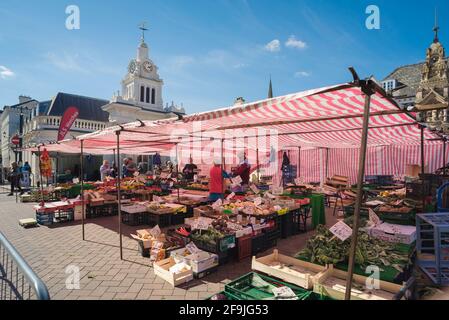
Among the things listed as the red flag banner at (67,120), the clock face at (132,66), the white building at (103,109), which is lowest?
→ the red flag banner at (67,120)

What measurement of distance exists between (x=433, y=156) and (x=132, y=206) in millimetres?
15075

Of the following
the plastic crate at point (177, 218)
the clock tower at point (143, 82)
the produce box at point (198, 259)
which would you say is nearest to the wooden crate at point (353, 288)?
the produce box at point (198, 259)

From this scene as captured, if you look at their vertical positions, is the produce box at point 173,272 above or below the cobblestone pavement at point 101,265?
above

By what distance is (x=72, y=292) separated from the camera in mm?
3881

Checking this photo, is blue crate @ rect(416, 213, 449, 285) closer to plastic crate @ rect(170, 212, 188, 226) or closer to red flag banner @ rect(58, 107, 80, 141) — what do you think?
plastic crate @ rect(170, 212, 188, 226)

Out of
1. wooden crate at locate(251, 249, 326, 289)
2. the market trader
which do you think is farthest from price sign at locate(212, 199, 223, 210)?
wooden crate at locate(251, 249, 326, 289)

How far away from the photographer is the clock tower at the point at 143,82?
31.1 metres

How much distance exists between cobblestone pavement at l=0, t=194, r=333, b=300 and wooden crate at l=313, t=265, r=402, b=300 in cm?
174

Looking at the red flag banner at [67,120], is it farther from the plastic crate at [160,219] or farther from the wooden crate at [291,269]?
the wooden crate at [291,269]

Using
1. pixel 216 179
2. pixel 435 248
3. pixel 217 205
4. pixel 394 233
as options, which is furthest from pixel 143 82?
pixel 435 248

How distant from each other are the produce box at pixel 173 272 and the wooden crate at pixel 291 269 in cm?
132
